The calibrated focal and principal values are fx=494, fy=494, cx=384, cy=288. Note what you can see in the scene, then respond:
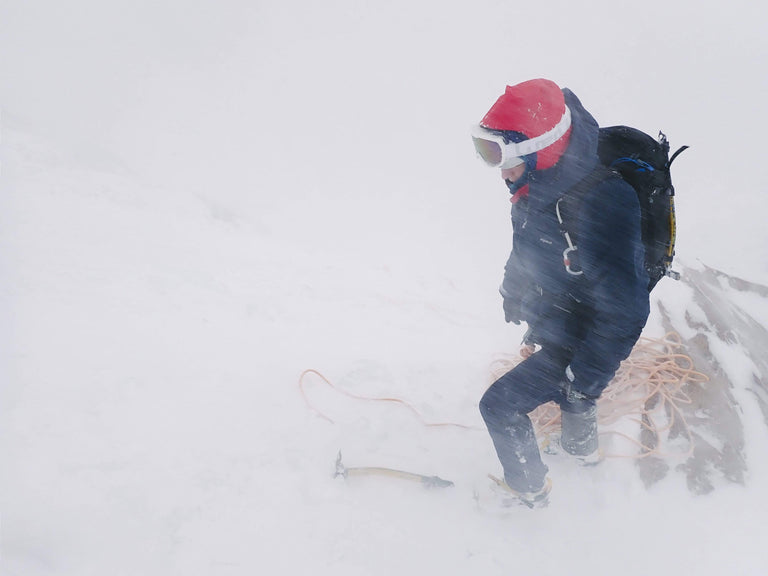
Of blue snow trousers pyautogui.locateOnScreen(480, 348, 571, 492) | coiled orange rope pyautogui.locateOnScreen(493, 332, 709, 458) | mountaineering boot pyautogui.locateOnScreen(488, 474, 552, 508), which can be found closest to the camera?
blue snow trousers pyautogui.locateOnScreen(480, 348, 571, 492)

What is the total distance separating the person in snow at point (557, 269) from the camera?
2371 millimetres

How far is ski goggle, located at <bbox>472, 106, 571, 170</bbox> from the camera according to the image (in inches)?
95.4

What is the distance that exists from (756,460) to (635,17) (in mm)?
16995

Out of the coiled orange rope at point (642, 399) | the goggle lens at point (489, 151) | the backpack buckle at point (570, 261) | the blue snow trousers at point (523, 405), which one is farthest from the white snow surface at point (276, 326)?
the goggle lens at point (489, 151)

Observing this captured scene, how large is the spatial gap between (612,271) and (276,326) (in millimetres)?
3229

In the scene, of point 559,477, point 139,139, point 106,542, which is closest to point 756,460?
point 559,477

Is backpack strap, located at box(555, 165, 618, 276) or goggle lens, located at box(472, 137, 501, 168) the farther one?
goggle lens, located at box(472, 137, 501, 168)

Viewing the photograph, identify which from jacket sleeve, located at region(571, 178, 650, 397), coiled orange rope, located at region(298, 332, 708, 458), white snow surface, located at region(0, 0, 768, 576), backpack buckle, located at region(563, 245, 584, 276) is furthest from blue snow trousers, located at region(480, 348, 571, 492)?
coiled orange rope, located at region(298, 332, 708, 458)

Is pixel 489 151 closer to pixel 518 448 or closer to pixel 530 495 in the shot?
pixel 518 448

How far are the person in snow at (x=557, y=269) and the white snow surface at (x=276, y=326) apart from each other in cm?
67

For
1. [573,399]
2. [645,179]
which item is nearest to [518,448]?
[573,399]

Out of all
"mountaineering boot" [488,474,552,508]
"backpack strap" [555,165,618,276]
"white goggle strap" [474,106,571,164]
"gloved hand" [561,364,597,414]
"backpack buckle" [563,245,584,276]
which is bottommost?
"mountaineering boot" [488,474,552,508]

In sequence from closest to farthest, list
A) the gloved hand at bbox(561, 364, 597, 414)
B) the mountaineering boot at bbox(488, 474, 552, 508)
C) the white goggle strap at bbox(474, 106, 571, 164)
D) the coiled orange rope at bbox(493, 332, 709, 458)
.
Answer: the white goggle strap at bbox(474, 106, 571, 164)
the gloved hand at bbox(561, 364, 597, 414)
the mountaineering boot at bbox(488, 474, 552, 508)
the coiled orange rope at bbox(493, 332, 709, 458)

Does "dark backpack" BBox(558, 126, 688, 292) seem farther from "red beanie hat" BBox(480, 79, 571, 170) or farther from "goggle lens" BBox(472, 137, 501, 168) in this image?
"goggle lens" BBox(472, 137, 501, 168)
